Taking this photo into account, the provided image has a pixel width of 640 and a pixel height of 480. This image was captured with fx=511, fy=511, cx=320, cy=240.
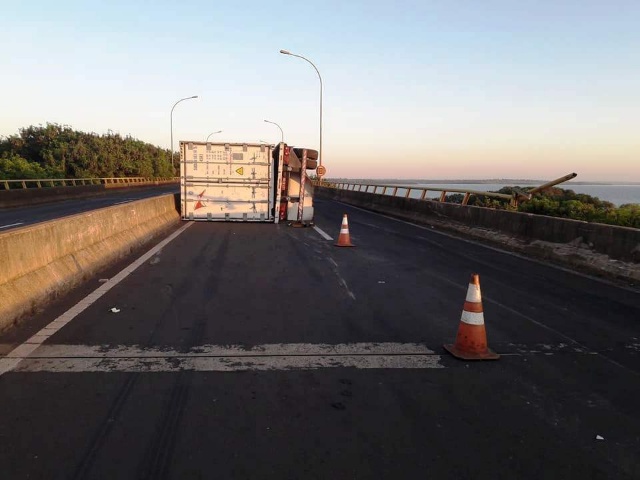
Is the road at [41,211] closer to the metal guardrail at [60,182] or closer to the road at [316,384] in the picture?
the metal guardrail at [60,182]

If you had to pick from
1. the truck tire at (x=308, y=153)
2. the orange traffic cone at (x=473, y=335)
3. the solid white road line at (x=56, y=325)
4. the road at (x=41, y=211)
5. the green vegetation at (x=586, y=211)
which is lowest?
the road at (x=41, y=211)

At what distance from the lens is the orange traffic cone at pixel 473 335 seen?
16.6ft

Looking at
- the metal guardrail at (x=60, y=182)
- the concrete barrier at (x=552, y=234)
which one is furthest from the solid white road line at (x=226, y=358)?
the metal guardrail at (x=60, y=182)

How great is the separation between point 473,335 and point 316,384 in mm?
1761

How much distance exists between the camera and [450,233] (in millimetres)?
16906

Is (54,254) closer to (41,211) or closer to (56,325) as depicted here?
(56,325)

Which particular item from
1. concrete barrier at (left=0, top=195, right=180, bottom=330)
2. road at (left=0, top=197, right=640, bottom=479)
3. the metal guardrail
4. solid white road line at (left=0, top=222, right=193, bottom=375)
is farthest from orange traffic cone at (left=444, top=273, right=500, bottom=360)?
the metal guardrail

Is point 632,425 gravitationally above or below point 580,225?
below

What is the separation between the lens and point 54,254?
735 centimetres

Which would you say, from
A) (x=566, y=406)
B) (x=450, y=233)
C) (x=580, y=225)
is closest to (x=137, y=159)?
(x=450, y=233)

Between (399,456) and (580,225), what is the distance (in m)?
8.83

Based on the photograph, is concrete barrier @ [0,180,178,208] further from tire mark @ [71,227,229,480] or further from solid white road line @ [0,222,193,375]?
tire mark @ [71,227,229,480]

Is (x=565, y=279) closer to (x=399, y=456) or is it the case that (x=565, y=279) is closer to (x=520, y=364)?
(x=520, y=364)

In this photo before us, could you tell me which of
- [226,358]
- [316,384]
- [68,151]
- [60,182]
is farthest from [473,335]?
[68,151]
